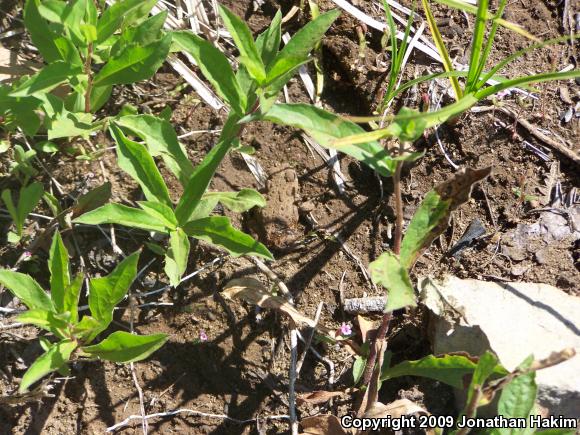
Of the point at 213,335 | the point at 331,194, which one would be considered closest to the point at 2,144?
the point at 213,335

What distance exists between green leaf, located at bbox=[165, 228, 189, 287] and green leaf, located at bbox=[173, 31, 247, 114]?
19.8 inches

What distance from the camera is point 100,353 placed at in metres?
2.31

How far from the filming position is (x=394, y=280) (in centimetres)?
202

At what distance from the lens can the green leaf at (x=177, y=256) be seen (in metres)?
2.31

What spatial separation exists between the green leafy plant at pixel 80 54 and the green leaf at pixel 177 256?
59cm

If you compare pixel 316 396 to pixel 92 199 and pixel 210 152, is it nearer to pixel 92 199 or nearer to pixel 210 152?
pixel 210 152

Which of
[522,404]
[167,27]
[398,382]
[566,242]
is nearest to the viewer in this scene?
[522,404]

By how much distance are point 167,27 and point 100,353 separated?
1.56 m

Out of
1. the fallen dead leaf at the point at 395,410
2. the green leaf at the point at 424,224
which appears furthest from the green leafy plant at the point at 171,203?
the fallen dead leaf at the point at 395,410

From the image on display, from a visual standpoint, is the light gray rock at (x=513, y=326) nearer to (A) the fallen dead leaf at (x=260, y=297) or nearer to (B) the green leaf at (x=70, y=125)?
(A) the fallen dead leaf at (x=260, y=297)

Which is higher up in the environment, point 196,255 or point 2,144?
point 2,144

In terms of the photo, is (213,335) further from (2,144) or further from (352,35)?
(352,35)

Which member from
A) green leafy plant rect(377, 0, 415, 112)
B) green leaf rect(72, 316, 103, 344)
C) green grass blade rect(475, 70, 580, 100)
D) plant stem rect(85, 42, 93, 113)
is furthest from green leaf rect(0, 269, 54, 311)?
green grass blade rect(475, 70, 580, 100)

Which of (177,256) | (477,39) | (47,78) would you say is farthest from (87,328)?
(477,39)
